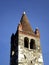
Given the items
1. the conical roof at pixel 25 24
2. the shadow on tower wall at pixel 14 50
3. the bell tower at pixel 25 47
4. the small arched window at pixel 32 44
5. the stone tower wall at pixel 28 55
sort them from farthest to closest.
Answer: the conical roof at pixel 25 24
the small arched window at pixel 32 44
the shadow on tower wall at pixel 14 50
the bell tower at pixel 25 47
the stone tower wall at pixel 28 55

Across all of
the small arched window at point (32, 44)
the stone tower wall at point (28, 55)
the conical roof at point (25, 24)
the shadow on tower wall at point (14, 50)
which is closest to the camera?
the stone tower wall at point (28, 55)

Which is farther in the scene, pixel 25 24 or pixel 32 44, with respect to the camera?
pixel 25 24

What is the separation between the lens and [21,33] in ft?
94.5

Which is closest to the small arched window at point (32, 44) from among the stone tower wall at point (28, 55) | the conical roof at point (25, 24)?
→ the stone tower wall at point (28, 55)

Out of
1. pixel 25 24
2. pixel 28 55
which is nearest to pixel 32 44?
pixel 28 55

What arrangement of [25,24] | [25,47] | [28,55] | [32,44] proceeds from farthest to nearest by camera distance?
[25,24]
[32,44]
[25,47]
[28,55]

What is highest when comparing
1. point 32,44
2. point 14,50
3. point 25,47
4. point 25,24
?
point 25,24

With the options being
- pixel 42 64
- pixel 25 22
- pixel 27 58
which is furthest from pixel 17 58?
pixel 25 22

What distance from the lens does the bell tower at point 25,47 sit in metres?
27.4

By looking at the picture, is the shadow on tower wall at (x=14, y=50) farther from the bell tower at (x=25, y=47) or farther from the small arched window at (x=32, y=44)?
the small arched window at (x=32, y=44)

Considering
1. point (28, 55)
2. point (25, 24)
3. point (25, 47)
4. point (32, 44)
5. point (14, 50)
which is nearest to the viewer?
point (28, 55)

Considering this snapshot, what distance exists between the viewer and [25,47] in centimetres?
2817

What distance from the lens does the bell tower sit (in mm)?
27406

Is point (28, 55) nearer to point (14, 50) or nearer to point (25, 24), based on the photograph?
point (14, 50)
